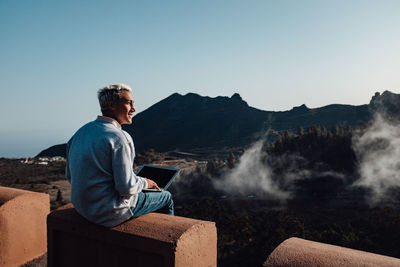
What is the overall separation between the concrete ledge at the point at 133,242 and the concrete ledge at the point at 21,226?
3.87ft

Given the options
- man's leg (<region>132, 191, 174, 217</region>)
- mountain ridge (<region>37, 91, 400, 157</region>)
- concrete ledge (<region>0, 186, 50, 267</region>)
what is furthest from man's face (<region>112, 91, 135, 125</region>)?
mountain ridge (<region>37, 91, 400, 157</region>)

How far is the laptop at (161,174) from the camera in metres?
3.34

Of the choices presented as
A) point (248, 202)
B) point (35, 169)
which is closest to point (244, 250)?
point (248, 202)

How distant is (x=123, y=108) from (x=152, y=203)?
2.87 feet

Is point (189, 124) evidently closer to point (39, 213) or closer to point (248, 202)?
point (248, 202)

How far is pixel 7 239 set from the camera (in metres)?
3.94

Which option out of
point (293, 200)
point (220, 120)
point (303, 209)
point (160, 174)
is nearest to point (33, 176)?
point (293, 200)

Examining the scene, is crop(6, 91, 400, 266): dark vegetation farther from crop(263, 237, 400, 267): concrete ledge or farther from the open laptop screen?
crop(263, 237, 400, 267): concrete ledge

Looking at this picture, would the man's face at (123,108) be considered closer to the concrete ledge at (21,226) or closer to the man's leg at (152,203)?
the man's leg at (152,203)

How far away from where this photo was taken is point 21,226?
411cm

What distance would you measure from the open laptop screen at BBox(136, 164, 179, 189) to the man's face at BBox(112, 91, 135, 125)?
0.79 m

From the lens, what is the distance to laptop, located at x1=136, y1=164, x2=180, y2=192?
3.34m

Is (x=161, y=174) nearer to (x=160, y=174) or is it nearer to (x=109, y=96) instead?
(x=160, y=174)

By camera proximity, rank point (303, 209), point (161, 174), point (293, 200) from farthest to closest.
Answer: point (293, 200) → point (303, 209) → point (161, 174)
